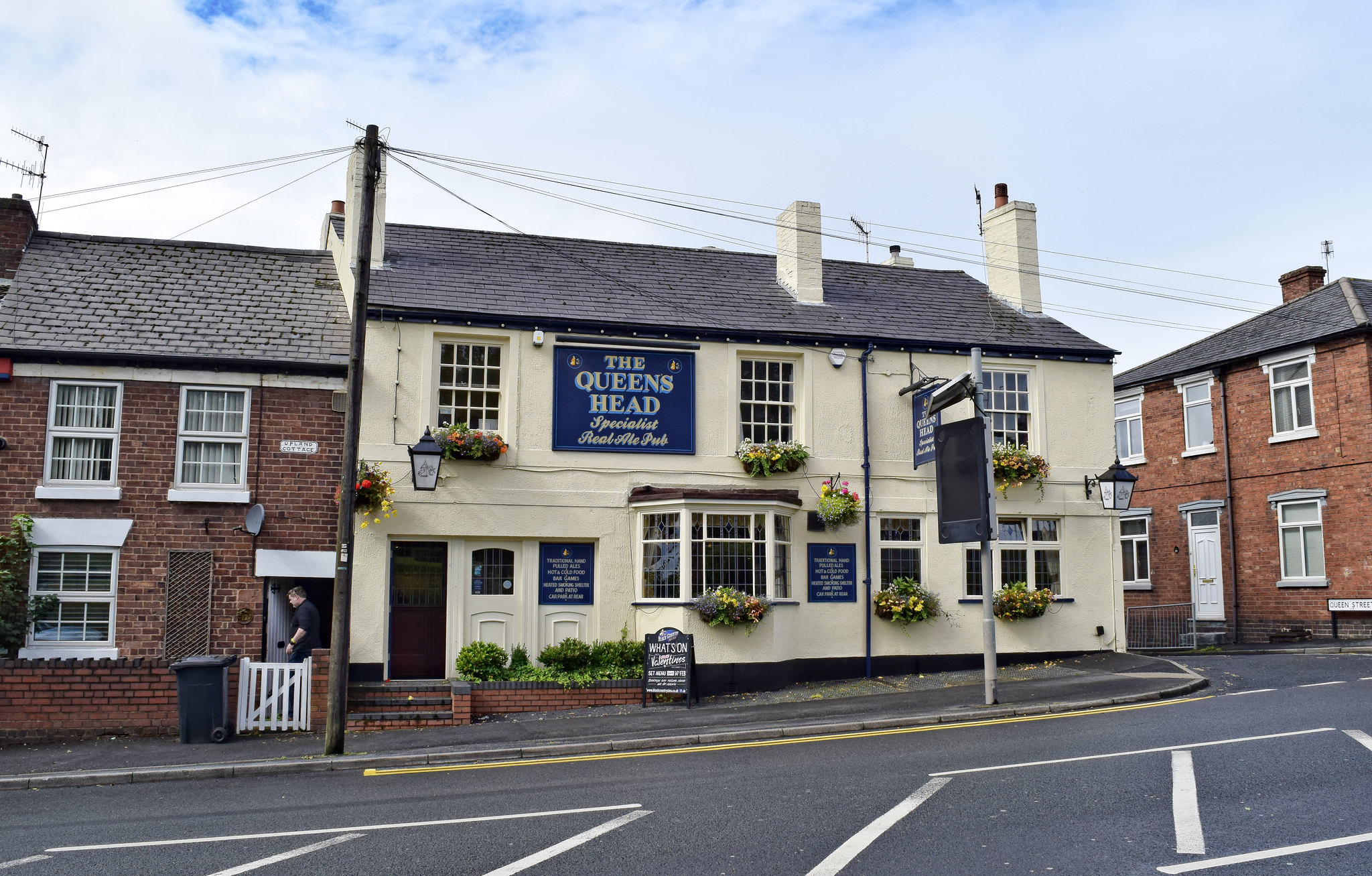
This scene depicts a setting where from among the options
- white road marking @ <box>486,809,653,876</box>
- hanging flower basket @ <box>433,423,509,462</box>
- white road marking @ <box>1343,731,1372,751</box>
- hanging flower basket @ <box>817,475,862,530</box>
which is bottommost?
white road marking @ <box>486,809,653,876</box>

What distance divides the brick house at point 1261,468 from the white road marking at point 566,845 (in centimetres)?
1993

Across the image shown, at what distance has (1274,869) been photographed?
6.17 meters

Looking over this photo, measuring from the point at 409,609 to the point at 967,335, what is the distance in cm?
1087

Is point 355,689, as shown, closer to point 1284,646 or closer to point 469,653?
point 469,653

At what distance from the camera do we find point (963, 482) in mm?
14898

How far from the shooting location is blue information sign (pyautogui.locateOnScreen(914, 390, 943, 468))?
17.2 meters

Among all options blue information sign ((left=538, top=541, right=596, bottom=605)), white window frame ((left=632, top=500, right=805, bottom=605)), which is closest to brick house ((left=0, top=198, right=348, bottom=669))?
blue information sign ((left=538, top=541, right=596, bottom=605))

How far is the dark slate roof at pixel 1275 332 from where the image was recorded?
76.4ft

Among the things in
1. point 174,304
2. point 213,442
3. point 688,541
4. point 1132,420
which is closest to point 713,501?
point 688,541

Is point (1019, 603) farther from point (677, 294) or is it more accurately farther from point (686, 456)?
point (677, 294)

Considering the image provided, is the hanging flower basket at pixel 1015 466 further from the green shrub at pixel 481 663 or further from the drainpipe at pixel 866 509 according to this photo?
the green shrub at pixel 481 663

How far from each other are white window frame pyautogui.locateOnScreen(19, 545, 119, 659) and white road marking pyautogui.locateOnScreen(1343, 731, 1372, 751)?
599 inches

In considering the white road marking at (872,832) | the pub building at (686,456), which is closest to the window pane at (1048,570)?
the pub building at (686,456)

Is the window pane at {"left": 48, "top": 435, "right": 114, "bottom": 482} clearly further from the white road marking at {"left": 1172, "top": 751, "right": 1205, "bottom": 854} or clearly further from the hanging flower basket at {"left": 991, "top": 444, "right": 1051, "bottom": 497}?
the white road marking at {"left": 1172, "top": 751, "right": 1205, "bottom": 854}
